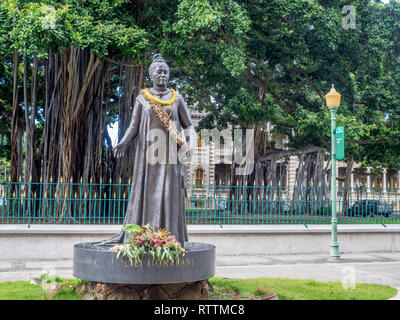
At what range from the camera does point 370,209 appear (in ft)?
41.2

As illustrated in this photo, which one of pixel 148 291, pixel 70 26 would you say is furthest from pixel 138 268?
pixel 70 26

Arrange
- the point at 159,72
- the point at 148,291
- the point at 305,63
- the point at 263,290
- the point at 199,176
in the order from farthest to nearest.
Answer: the point at 199,176 < the point at 305,63 < the point at 263,290 < the point at 159,72 < the point at 148,291

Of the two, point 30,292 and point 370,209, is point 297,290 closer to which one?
point 30,292

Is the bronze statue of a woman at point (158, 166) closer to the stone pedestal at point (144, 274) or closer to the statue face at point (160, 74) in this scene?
the statue face at point (160, 74)

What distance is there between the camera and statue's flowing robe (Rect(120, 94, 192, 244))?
213 inches

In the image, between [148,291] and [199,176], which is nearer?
[148,291]

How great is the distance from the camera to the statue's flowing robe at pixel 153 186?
5.41 metres

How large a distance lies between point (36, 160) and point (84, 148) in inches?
99.4

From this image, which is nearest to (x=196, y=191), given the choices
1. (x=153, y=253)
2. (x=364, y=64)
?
Result: (x=153, y=253)

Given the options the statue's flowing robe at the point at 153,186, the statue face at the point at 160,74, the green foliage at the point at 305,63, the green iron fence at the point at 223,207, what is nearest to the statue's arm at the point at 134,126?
the statue's flowing robe at the point at 153,186

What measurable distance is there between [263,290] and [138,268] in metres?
2.06

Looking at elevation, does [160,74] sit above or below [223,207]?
above
